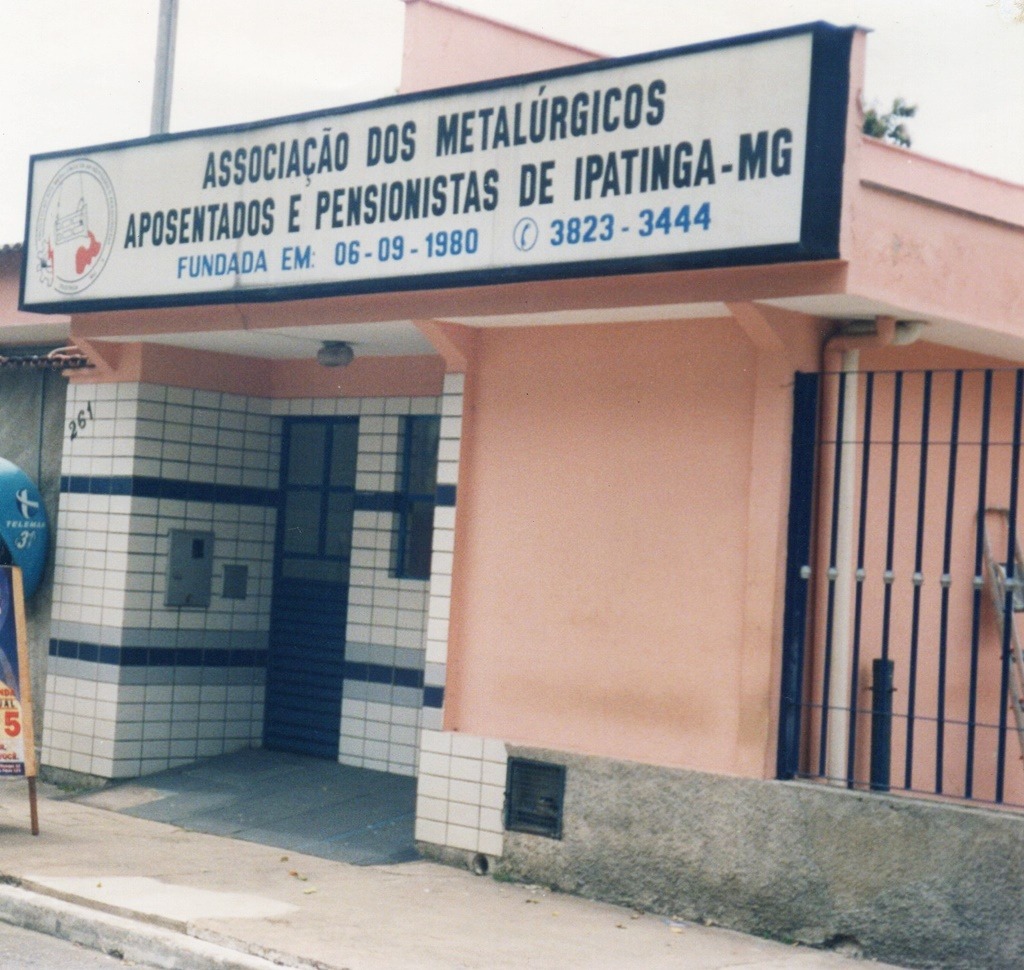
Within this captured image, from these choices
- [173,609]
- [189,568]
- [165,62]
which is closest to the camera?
[173,609]

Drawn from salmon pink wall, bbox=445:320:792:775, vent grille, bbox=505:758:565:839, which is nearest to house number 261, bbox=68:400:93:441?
salmon pink wall, bbox=445:320:792:775

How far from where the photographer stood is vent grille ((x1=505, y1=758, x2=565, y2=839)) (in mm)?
8812

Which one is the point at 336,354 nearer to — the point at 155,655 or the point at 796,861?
the point at 155,655

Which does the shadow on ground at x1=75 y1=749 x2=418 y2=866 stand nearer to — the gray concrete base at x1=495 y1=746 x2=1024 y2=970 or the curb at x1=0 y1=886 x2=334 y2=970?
the gray concrete base at x1=495 y1=746 x2=1024 y2=970

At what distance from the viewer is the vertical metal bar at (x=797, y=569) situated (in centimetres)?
806

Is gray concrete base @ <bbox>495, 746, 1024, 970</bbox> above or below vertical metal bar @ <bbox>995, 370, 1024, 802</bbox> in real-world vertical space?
below

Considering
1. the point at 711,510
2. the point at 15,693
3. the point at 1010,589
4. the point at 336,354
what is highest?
the point at 336,354

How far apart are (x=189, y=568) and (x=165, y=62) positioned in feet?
17.7

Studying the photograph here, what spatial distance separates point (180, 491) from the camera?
38.3 ft

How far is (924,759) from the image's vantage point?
8.73 metres

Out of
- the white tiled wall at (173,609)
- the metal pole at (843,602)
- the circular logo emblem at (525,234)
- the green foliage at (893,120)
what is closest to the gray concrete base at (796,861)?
the metal pole at (843,602)

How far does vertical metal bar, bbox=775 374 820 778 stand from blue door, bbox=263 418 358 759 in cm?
433

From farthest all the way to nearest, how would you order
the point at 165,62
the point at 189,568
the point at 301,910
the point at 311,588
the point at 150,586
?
the point at 165,62
the point at 311,588
the point at 189,568
the point at 150,586
the point at 301,910

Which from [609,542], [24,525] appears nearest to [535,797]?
[609,542]
